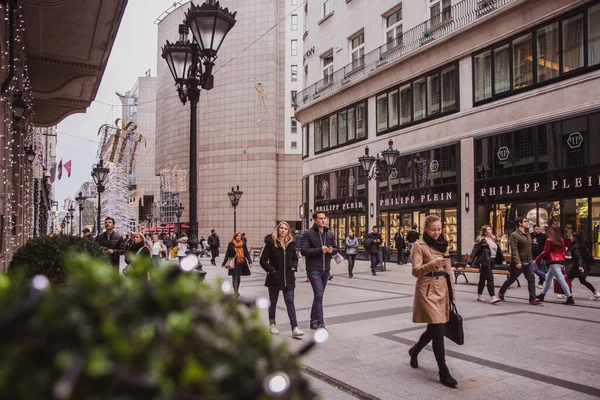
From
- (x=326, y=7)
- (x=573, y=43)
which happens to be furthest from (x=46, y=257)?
(x=326, y=7)

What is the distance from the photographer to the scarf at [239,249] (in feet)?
38.3

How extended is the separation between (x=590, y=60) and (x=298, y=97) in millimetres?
23105

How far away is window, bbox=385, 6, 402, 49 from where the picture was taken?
2850 cm

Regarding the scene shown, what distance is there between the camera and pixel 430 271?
5.98 m

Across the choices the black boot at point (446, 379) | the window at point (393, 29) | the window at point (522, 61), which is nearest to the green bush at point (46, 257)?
the black boot at point (446, 379)

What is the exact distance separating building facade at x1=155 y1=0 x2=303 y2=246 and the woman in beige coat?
169 feet

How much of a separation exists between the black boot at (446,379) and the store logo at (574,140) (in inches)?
623

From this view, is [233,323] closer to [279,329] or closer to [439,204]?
[279,329]

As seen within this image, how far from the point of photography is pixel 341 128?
33469 millimetres

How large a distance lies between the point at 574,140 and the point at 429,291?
15.7 m

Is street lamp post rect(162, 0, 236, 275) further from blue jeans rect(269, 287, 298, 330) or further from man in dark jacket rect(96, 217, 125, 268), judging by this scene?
man in dark jacket rect(96, 217, 125, 268)

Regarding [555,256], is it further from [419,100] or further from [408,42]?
[408,42]

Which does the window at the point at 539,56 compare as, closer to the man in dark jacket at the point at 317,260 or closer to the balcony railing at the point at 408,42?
the balcony railing at the point at 408,42

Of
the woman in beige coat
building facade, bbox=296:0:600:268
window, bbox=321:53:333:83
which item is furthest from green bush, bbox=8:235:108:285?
window, bbox=321:53:333:83
